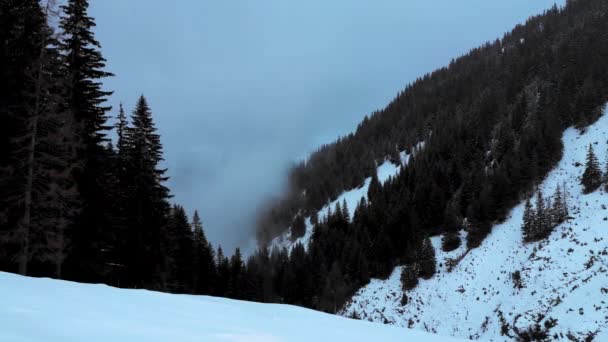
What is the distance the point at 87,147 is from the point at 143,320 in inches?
591

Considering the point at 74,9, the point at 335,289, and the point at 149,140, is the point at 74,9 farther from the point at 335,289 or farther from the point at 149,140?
the point at 335,289

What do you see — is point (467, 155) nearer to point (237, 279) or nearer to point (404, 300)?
point (404, 300)

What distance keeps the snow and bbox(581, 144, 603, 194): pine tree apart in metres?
50.3

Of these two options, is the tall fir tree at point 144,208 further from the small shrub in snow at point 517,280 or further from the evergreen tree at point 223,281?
the small shrub in snow at point 517,280

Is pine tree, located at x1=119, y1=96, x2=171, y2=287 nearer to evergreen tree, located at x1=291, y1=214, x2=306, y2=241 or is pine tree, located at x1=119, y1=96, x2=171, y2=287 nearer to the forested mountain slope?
the forested mountain slope

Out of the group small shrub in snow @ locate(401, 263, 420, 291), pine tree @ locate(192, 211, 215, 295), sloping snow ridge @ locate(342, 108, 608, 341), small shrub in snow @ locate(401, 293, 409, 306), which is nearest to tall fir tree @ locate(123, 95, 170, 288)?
pine tree @ locate(192, 211, 215, 295)

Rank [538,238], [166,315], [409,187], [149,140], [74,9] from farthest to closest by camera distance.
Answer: [409,187] → [538,238] → [149,140] → [74,9] → [166,315]

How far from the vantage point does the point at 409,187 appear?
71188 mm

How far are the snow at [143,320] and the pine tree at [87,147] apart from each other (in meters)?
11.2

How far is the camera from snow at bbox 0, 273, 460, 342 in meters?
4.02

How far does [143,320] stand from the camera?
5117 millimetres

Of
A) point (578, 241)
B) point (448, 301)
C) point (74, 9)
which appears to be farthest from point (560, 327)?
point (74, 9)

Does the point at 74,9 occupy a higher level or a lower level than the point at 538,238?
higher

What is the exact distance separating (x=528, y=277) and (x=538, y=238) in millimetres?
7528
